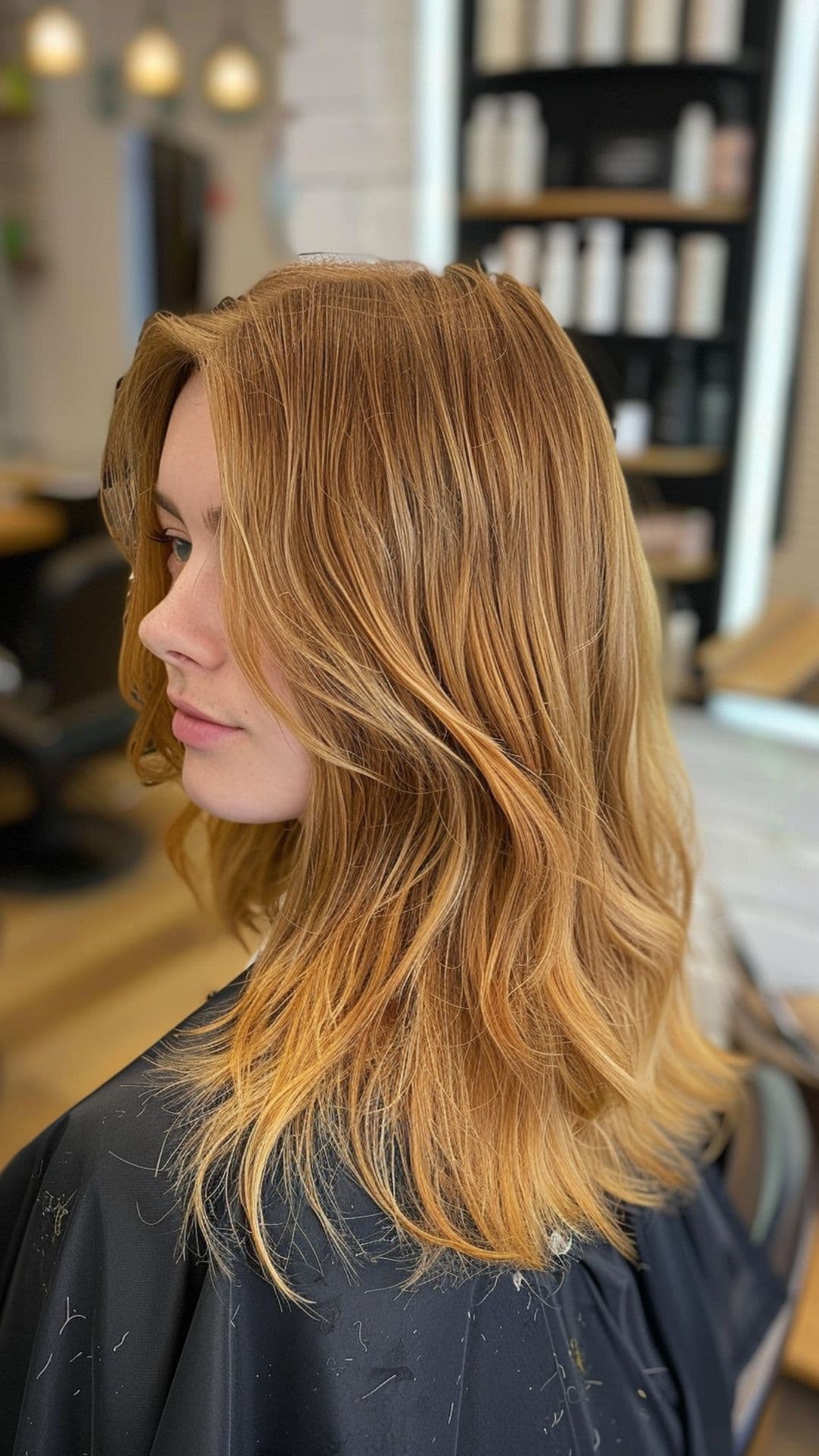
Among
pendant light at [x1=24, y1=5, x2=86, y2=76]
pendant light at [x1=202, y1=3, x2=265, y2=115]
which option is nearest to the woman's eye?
pendant light at [x1=202, y1=3, x2=265, y2=115]

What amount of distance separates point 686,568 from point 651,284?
58 cm

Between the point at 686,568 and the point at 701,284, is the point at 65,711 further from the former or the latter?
the point at 701,284

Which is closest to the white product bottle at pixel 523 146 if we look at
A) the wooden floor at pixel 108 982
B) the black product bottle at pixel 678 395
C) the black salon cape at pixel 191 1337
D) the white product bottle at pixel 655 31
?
the white product bottle at pixel 655 31

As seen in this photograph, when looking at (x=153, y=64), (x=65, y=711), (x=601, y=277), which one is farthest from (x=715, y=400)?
(x=153, y=64)

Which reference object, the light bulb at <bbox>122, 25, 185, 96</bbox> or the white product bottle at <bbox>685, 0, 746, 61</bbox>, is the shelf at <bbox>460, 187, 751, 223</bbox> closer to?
the white product bottle at <bbox>685, 0, 746, 61</bbox>

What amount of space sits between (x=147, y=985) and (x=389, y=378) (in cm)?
50

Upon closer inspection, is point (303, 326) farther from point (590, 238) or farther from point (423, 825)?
point (590, 238)

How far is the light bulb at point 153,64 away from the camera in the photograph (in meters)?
3.30

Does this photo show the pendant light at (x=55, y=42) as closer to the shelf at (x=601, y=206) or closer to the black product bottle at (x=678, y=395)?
the shelf at (x=601, y=206)

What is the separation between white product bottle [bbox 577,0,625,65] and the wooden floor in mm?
1683

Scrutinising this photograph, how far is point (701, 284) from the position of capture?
221cm

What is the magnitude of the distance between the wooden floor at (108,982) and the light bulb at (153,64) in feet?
7.42

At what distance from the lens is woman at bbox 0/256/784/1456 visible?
1.73 ft

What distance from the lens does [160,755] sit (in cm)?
69
